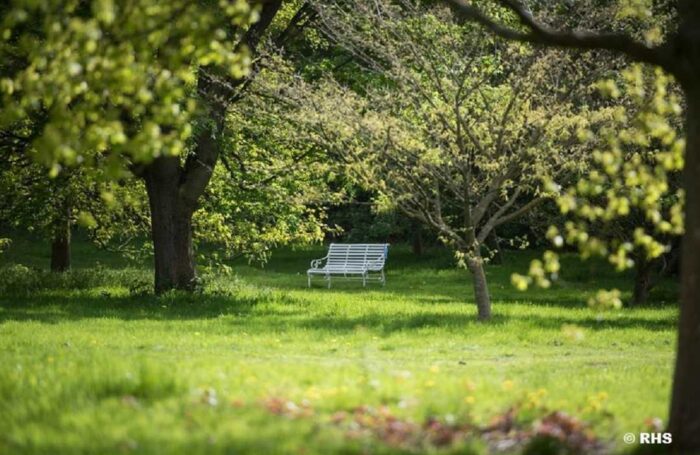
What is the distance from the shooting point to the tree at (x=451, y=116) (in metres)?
14.8

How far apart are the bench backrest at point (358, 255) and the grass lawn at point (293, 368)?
19.2ft

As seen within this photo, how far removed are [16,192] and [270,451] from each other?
1693 cm

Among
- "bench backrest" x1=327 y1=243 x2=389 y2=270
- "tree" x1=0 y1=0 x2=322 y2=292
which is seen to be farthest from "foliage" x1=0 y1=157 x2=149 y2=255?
"tree" x1=0 y1=0 x2=322 y2=292

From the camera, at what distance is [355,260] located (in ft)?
90.2

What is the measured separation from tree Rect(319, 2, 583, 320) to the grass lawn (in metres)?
2.22

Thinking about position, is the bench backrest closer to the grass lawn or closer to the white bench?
the white bench

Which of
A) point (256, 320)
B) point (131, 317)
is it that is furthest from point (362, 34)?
point (131, 317)

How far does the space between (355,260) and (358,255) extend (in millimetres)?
384

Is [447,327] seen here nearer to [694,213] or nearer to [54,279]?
[694,213]

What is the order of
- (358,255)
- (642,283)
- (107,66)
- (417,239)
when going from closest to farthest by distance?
1. (107,66)
2. (642,283)
3. (358,255)
4. (417,239)

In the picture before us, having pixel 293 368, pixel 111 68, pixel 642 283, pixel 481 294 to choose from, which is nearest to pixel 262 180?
pixel 481 294

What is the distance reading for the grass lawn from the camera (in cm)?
548

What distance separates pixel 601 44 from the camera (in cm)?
577

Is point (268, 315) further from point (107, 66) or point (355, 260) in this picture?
point (355, 260)
